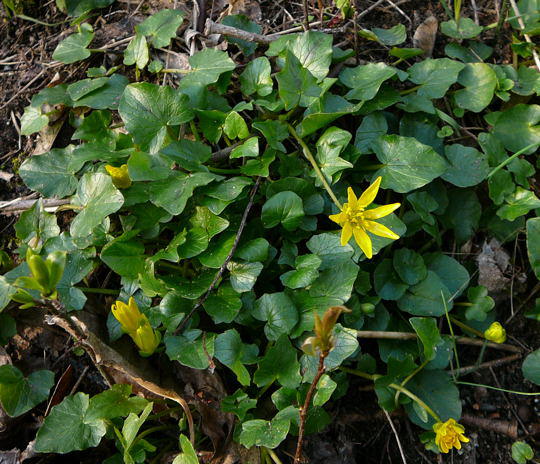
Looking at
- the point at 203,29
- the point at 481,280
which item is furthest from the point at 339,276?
the point at 203,29

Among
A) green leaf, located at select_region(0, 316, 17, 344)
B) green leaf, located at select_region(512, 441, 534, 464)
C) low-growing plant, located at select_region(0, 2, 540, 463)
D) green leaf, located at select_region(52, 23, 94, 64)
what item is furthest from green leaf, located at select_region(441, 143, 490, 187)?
green leaf, located at select_region(0, 316, 17, 344)

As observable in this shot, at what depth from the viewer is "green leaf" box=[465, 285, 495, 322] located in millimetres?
1940

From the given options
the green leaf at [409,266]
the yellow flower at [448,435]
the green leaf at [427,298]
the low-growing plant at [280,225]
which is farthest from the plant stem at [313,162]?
the yellow flower at [448,435]

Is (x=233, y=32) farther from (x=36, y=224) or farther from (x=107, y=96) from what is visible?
(x=36, y=224)

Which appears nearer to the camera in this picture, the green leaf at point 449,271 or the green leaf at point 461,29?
the green leaf at point 449,271

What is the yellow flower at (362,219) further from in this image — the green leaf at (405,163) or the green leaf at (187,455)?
the green leaf at (187,455)

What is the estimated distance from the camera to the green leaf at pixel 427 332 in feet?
5.74

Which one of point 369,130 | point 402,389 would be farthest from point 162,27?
point 402,389

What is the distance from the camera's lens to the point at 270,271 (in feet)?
6.29

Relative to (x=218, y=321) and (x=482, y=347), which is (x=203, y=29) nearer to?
(x=218, y=321)

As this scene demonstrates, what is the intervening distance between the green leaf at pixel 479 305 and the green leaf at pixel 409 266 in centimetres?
20

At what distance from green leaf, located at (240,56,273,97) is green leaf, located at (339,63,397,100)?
0.96ft

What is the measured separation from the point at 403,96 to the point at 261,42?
2.01 feet

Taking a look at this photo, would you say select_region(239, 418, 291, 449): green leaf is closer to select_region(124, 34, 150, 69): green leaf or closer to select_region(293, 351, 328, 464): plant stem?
select_region(293, 351, 328, 464): plant stem
